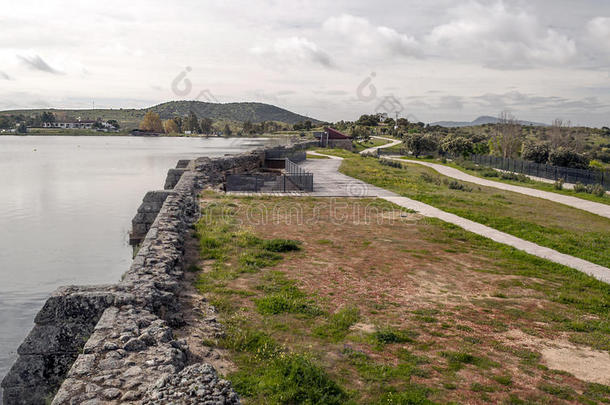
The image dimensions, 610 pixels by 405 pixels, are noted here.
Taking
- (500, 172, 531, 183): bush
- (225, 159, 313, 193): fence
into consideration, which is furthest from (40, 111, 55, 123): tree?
(500, 172, 531, 183): bush

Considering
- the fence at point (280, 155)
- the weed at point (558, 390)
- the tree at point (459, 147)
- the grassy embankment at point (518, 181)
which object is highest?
the tree at point (459, 147)

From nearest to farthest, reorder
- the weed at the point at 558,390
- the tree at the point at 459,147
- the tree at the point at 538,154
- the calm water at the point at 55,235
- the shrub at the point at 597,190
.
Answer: the weed at the point at 558,390, the calm water at the point at 55,235, the shrub at the point at 597,190, the tree at the point at 538,154, the tree at the point at 459,147

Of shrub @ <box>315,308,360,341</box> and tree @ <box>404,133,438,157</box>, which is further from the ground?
tree @ <box>404,133,438,157</box>

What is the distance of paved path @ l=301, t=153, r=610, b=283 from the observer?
10.3m

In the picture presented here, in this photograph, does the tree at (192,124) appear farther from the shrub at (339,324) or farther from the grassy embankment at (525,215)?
the shrub at (339,324)

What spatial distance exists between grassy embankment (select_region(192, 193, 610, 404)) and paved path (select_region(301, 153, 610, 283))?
0.68 m

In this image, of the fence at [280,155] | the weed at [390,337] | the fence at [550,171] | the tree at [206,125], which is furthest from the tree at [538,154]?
the tree at [206,125]

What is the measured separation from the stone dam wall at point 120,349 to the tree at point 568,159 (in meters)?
33.1

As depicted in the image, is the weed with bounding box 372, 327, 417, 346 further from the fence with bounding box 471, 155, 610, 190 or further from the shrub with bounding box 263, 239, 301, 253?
the fence with bounding box 471, 155, 610, 190

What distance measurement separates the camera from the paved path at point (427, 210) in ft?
33.7

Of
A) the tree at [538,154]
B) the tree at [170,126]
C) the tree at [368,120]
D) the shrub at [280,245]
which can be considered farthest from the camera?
the tree at [170,126]

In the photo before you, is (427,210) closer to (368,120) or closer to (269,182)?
(269,182)

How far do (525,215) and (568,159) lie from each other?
2091 cm

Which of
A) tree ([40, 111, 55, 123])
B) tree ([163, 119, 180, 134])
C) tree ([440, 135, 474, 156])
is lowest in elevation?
tree ([440, 135, 474, 156])
